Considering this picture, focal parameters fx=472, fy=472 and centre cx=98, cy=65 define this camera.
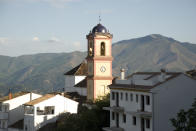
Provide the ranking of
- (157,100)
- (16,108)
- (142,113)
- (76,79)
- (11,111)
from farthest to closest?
1. (76,79)
2. (16,108)
3. (11,111)
4. (142,113)
5. (157,100)

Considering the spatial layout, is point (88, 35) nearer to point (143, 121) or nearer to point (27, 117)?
point (27, 117)

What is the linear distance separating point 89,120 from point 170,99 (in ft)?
47.6

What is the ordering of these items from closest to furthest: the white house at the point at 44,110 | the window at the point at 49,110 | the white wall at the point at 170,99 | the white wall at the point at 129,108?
the white wall at the point at 170,99
the white wall at the point at 129,108
the white house at the point at 44,110
the window at the point at 49,110

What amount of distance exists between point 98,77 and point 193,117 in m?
34.2

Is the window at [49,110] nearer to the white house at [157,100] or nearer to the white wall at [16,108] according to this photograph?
the white wall at [16,108]

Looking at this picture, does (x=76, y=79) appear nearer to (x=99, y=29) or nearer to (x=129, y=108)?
(x=99, y=29)

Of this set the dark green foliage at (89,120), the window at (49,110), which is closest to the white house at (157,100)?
the dark green foliage at (89,120)

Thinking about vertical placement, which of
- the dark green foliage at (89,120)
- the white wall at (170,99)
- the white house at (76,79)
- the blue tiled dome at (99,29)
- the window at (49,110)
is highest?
the blue tiled dome at (99,29)

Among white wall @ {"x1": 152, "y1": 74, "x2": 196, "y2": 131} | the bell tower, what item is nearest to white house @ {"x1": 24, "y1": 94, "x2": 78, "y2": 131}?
the bell tower

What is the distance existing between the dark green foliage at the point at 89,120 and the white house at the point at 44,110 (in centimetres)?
388

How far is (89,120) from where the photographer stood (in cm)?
5709

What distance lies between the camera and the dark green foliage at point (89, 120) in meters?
57.3

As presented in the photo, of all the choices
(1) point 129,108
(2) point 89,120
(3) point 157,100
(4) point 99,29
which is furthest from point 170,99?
(4) point 99,29

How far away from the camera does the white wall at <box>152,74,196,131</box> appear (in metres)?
44.8
